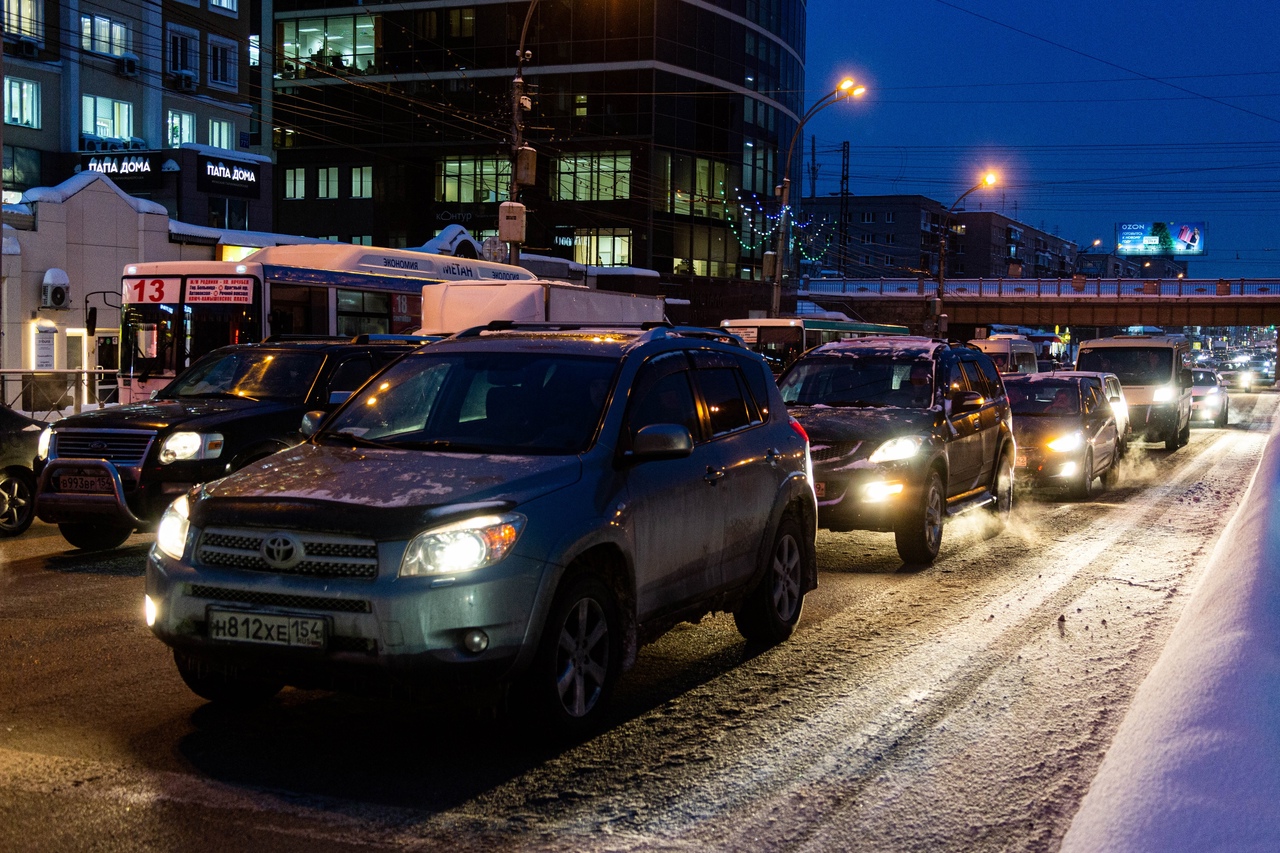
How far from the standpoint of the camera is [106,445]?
34.9 feet

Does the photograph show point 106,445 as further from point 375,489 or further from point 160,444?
point 375,489

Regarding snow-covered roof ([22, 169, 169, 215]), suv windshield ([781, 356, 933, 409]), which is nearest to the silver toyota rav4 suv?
suv windshield ([781, 356, 933, 409])

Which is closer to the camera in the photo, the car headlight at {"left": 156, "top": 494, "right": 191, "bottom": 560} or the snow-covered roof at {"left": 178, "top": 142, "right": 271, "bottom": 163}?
the car headlight at {"left": 156, "top": 494, "right": 191, "bottom": 560}

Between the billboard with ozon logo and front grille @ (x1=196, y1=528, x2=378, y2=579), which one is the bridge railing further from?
front grille @ (x1=196, y1=528, x2=378, y2=579)

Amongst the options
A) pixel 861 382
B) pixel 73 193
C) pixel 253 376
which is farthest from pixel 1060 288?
pixel 253 376

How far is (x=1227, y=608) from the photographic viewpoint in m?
6.19

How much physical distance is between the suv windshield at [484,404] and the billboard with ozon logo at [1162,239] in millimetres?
113440

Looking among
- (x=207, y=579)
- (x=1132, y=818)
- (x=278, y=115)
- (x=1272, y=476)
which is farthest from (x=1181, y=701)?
(x=278, y=115)

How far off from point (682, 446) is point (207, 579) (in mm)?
2193

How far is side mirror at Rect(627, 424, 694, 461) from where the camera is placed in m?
6.02

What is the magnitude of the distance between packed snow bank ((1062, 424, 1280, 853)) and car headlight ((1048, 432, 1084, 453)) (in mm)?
10456

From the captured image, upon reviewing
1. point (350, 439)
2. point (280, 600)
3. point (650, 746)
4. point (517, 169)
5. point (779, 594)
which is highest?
point (517, 169)

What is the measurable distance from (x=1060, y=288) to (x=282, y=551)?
75.3 m

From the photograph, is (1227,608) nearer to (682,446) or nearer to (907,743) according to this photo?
(907,743)
